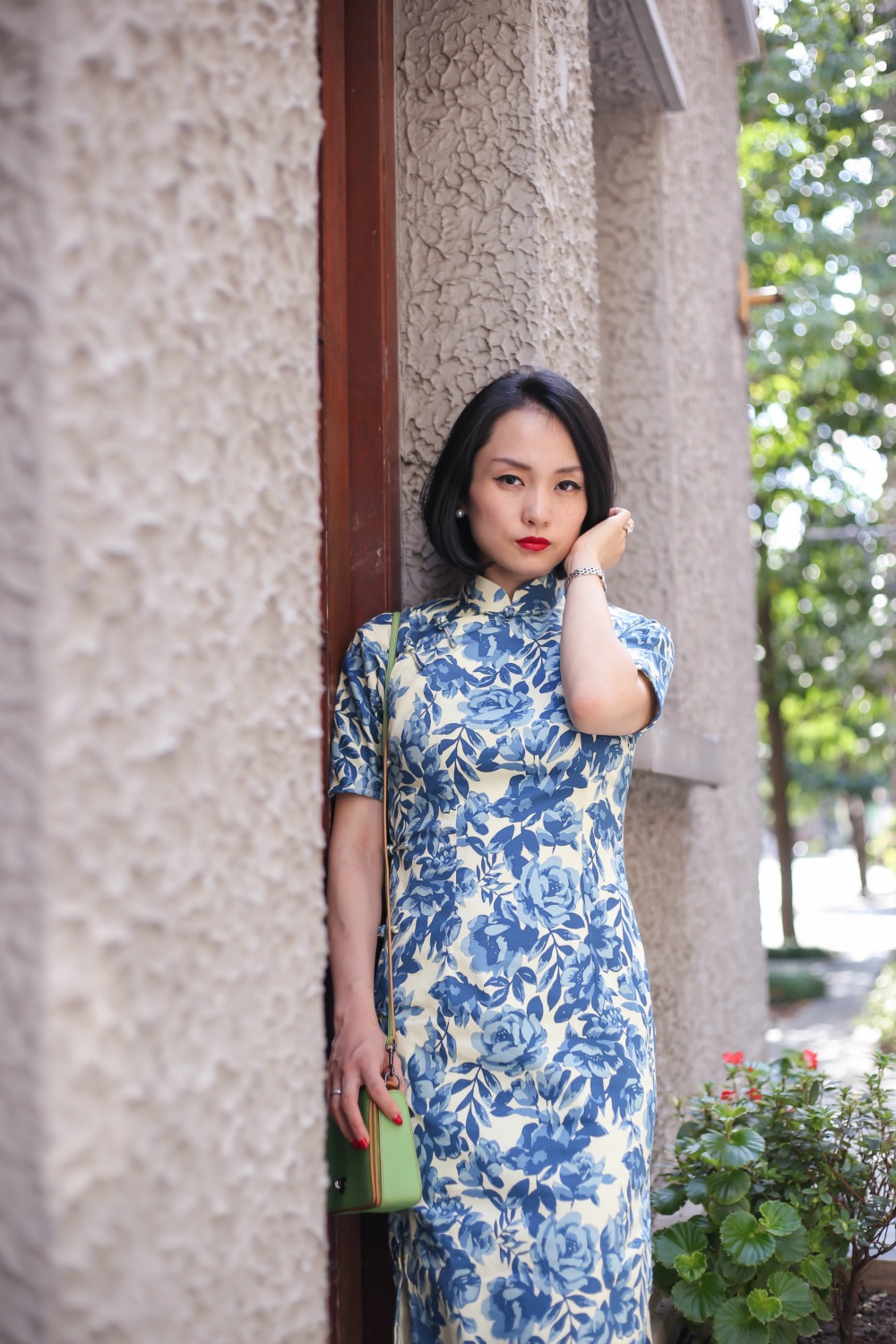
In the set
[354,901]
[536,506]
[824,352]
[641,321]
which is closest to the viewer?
[354,901]

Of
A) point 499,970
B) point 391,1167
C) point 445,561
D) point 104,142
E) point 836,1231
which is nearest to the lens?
point 104,142

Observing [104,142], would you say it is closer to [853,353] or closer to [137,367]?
[137,367]

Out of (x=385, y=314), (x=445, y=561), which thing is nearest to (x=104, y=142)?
(x=445, y=561)

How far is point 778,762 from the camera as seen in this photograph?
1194 cm

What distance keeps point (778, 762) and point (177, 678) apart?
11573 millimetres

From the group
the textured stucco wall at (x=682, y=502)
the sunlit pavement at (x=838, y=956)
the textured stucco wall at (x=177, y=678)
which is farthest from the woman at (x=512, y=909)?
the sunlit pavement at (x=838, y=956)

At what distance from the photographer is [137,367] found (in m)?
0.92

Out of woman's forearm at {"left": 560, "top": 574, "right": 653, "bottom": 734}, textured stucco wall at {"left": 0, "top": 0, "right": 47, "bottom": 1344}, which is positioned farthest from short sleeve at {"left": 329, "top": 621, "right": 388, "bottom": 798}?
textured stucco wall at {"left": 0, "top": 0, "right": 47, "bottom": 1344}

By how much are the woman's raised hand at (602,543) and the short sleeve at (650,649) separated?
0.35 feet

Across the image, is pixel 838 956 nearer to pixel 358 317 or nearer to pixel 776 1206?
pixel 776 1206

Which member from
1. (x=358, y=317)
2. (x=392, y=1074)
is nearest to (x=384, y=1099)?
(x=392, y=1074)

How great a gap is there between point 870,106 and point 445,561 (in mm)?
7368

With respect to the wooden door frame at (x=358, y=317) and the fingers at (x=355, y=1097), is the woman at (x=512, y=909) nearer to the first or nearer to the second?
the fingers at (x=355, y=1097)

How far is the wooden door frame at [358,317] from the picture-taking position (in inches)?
79.0
